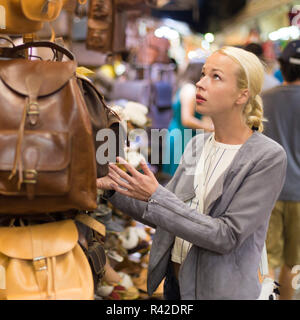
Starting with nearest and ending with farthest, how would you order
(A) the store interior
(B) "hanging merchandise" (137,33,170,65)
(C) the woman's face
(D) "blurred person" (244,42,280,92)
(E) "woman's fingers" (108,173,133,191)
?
(E) "woman's fingers" (108,173,133,191)
(C) the woman's face
(A) the store interior
(D) "blurred person" (244,42,280,92)
(B) "hanging merchandise" (137,33,170,65)

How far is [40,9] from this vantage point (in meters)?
1.43

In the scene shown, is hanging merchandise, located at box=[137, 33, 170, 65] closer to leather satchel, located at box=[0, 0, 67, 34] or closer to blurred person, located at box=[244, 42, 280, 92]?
blurred person, located at box=[244, 42, 280, 92]

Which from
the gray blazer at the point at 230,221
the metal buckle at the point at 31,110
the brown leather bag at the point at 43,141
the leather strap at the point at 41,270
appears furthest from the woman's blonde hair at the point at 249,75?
the leather strap at the point at 41,270

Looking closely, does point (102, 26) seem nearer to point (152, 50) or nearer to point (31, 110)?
point (31, 110)

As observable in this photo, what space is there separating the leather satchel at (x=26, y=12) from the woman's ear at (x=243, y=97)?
2.31 ft

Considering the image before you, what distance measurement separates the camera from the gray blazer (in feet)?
5.20

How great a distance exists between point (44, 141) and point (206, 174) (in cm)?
79

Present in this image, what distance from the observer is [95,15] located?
132 inches

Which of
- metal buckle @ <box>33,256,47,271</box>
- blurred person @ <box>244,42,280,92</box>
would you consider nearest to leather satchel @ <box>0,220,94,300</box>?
metal buckle @ <box>33,256,47,271</box>

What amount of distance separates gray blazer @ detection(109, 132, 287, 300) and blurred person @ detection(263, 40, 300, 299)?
1.50 metres

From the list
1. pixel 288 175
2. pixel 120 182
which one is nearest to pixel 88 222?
pixel 120 182

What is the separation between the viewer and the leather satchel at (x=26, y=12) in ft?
4.67

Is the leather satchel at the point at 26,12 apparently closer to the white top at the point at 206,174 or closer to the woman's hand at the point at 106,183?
the woman's hand at the point at 106,183

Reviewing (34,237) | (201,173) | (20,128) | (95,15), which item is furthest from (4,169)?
(95,15)
